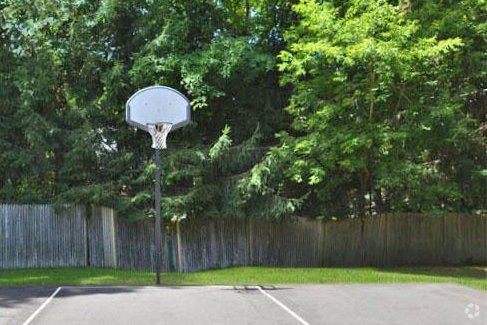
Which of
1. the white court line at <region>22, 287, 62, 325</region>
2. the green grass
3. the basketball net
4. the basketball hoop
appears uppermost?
the basketball hoop

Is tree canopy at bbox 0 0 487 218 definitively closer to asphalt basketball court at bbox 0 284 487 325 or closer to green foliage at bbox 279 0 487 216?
green foliage at bbox 279 0 487 216

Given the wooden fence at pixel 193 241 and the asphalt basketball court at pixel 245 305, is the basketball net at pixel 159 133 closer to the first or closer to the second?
the asphalt basketball court at pixel 245 305

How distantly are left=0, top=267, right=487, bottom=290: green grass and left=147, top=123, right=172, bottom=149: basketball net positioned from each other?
313 cm

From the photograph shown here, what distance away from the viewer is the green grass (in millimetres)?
14039

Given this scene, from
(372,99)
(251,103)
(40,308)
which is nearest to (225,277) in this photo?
(40,308)

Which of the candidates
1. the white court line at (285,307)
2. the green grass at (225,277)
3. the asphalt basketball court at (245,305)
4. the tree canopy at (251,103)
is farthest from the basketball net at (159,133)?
the white court line at (285,307)

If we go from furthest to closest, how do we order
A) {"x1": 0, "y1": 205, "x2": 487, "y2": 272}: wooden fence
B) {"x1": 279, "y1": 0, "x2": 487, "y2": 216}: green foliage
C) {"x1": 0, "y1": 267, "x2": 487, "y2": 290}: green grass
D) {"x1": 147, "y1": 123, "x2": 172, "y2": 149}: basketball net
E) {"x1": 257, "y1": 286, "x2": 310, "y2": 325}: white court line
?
{"x1": 0, "y1": 205, "x2": 487, "y2": 272}: wooden fence < {"x1": 279, "y1": 0, "x2": 487, "y2": 216}: green foliage < {"x1": 147, "y1": 123, "x2": 172, "y2": 149}: basketball net < {"x1": 0, "y1": 267, "x2": 487, "y2": 290}: green grass < {"x1": 257, "y1": 286, "x2": 310, "y2": 325}: white court line

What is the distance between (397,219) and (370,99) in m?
5.01

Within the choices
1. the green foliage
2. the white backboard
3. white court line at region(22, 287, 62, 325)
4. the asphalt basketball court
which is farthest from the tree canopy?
white court line at region(22, 287, 62, 325)

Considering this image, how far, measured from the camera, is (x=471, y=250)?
837 inches

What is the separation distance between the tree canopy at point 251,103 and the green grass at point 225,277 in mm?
2030

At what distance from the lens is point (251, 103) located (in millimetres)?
19953

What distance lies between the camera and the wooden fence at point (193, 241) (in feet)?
59.5

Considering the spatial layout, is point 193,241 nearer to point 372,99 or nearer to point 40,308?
point 372,99
